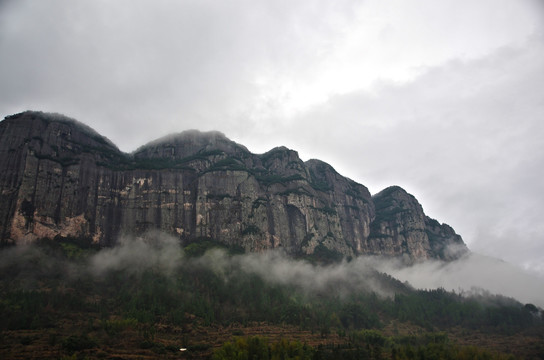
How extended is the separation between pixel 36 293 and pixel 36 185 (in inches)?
2639

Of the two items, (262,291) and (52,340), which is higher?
(262,291)

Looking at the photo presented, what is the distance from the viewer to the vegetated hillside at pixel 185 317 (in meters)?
A: 123

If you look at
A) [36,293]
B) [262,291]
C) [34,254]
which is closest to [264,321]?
[262,291]

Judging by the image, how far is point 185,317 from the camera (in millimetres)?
150000

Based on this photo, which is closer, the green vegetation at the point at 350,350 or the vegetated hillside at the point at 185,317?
the green vegetation at the point at 350,350

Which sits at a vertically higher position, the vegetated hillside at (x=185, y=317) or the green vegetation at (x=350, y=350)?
the vegetated hillside at (x=185, y=317)

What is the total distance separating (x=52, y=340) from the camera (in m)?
117

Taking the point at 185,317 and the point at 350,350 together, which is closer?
the point at 350,350

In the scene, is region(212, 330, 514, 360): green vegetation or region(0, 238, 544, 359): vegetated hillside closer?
region(212, 330, 514, 360): green vegetation

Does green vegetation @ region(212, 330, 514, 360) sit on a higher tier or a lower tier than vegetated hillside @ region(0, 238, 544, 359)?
lower

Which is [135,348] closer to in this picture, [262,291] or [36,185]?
[262,291]

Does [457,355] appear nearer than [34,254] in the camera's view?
Yes

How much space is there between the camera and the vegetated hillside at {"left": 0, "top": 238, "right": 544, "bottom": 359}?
123 meters

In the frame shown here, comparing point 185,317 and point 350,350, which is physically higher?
point 185,317
